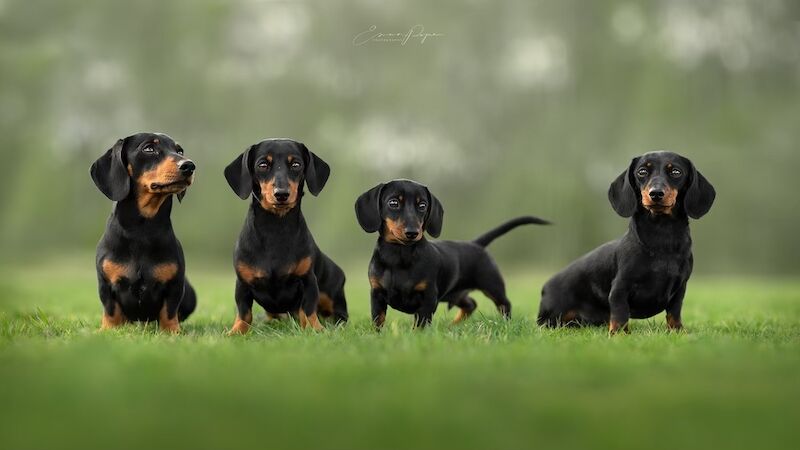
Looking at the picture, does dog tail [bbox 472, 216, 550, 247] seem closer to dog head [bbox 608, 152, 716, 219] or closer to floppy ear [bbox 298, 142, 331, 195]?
dog head [bbox 608, 152, 716, 219]

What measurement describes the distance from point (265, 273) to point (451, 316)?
2.43 meters

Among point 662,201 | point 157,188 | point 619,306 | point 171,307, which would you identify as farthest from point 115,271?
Answer: point 662,201

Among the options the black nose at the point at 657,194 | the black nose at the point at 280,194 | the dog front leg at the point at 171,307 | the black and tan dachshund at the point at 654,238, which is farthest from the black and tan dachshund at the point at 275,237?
the black nose at the point at 657,194

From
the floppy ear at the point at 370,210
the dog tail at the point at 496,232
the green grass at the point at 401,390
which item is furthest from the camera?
the dog tail at the point at 496,232

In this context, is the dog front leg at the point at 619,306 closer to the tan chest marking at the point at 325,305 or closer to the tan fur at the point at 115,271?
the tan chest marking at the point at 325,305

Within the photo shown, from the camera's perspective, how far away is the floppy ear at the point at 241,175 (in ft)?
17.9

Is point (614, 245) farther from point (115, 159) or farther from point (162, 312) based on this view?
point (115, 159)

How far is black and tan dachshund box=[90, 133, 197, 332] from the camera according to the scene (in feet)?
17.8

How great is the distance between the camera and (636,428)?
8.19 ft

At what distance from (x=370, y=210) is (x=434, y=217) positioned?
0.51 metres

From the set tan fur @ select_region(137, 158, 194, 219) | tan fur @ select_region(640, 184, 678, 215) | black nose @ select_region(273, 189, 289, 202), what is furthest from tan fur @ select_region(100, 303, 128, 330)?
tan fur @ select_region(640, 184, 678, 215)

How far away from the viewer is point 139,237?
5.43m

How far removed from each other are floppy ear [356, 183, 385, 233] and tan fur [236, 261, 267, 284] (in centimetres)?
85

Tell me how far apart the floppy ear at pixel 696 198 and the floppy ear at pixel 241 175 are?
321 centimetres
